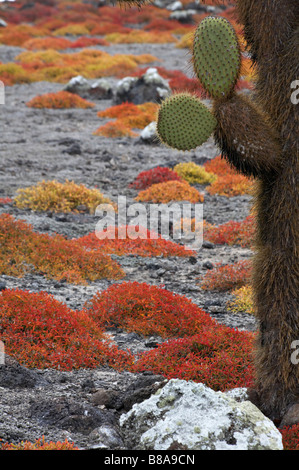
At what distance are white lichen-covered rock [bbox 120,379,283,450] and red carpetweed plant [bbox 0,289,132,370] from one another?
1.63 m

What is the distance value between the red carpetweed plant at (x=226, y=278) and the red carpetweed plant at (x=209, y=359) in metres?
2.31

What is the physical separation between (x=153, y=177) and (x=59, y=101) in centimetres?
1047

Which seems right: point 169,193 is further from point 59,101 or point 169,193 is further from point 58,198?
point 59,101

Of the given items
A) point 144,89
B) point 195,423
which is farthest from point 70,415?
point 144,89

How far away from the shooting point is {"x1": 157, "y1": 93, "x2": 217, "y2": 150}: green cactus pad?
470 cm

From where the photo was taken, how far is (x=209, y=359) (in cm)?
581

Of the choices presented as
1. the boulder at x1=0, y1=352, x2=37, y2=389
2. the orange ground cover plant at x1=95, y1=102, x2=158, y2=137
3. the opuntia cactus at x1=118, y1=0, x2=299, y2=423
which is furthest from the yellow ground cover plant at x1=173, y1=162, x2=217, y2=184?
the opuntia cactus at x1=118, y1=0, x2=299, y2=423

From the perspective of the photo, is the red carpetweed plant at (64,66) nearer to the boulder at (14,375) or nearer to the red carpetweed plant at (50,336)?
the red carpetweed plant at (50,336)

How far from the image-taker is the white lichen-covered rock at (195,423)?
4031 millimetres

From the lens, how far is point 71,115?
2253 cm

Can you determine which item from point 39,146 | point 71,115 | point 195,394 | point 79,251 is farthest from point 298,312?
point 71,115

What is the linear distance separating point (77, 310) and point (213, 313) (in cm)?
183

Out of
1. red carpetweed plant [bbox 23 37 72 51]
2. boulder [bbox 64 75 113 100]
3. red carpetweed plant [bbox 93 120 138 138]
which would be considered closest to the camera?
red carpetweed plant [bbox 93 120 138 138]

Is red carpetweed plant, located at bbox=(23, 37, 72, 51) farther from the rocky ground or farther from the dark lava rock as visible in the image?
the dark lava rock
